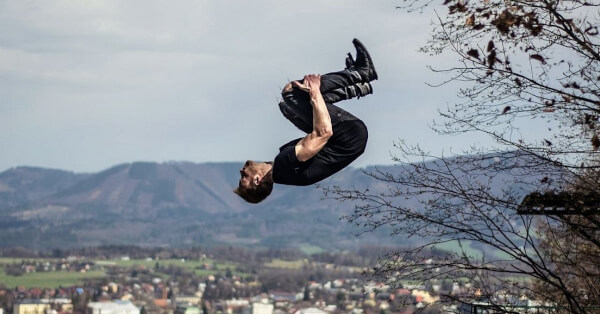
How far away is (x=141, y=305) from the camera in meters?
189

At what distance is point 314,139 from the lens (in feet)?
25.2

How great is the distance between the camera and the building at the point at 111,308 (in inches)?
6873

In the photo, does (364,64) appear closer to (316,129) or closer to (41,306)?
(316,129)

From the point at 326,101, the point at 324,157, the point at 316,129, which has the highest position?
the point at 326,101

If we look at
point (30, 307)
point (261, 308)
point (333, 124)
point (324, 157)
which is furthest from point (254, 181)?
point (261, 308)

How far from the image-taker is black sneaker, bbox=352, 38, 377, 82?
7.99m

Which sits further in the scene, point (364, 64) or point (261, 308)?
point (261, 308)

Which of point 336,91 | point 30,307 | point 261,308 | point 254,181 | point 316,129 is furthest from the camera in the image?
point 261,308

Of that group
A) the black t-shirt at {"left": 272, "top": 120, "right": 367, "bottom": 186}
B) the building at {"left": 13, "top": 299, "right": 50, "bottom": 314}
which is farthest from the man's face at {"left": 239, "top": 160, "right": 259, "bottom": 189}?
the building at {"left": 13, "top": 299, "right": 50, "bottom": 314}

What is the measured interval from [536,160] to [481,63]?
1.34 meters

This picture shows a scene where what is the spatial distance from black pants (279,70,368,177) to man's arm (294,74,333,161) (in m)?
0.10

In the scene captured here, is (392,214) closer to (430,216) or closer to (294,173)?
(430,216)

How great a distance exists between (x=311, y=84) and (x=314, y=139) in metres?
0.36

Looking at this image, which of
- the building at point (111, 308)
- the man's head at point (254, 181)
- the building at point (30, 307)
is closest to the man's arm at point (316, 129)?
the man's head at point (254, 181)
